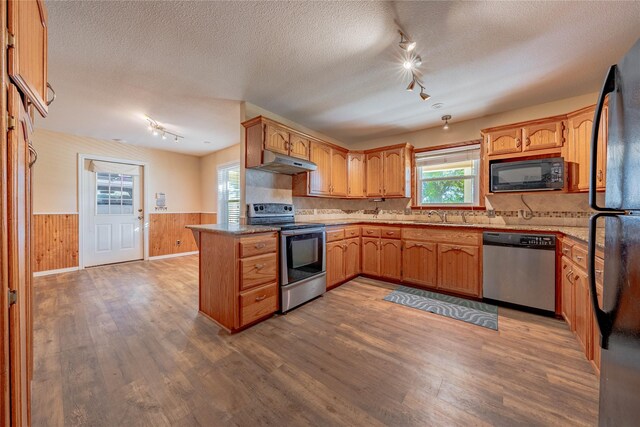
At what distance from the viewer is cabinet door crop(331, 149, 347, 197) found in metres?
3.79

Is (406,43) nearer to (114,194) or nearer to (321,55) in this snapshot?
(321,55)

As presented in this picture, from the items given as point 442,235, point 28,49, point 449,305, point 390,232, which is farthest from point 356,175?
point 28,49

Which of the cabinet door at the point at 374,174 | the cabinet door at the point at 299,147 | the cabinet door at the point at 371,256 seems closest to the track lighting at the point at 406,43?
the cabinet door at the point at 299,147

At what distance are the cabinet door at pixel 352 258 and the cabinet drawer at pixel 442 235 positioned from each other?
73cm

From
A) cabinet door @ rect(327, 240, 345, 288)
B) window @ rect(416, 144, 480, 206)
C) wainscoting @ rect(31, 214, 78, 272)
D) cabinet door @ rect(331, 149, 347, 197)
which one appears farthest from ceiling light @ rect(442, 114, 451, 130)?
wainscoting @ rect(31, 214, 78, 272)

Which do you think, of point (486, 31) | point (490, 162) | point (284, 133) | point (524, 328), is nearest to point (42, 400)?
point (284, 133)

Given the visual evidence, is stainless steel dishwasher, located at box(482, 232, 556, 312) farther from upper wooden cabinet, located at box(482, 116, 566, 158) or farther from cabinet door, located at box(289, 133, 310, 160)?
cabinet door, located at box(289, 133, 310, 160)

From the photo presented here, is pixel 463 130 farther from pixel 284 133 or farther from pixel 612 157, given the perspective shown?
pixel 612 157

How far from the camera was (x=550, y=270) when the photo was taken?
244cm

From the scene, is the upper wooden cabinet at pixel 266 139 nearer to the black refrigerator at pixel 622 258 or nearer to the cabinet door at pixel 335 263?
the cabinet door at pixel 335 263

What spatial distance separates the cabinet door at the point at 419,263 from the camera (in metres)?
3.18

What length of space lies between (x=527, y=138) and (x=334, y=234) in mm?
2522

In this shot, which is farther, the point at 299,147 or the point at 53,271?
the point at 53,271

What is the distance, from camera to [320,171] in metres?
3.58
